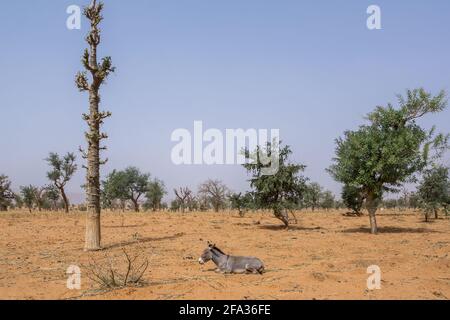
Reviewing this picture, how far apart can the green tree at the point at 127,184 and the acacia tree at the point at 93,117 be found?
137 feet

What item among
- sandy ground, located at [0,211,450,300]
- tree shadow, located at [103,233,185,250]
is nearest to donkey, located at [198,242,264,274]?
sandy ground, located at [0,211,450,300]

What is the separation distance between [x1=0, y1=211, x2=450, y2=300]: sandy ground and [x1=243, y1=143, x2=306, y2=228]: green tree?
2.74 metres

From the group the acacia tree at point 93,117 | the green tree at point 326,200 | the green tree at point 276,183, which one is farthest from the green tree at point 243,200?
the green tree at point 326,200

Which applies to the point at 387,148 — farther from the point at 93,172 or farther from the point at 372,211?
the point at 93,172

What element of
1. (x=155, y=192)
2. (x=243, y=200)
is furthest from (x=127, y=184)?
(x=243, y=200)

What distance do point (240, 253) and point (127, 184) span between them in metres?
46.8

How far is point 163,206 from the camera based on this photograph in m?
81.4

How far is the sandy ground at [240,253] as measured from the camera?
8.95 metres

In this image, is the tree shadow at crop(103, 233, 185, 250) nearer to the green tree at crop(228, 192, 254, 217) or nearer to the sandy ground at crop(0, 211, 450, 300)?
the sandy ground at crop(0, 211, 450, 300)

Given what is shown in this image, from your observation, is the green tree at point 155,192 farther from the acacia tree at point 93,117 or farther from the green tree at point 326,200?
the acacia tree at point 93,117

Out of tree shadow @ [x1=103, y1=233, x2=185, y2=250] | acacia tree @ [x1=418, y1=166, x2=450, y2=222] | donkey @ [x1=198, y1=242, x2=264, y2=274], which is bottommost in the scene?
tree shadow @ [x1=103, y1=233, x2=185, y2=250]

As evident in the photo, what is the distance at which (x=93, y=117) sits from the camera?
672 inches

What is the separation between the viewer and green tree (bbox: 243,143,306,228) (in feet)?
83.2
